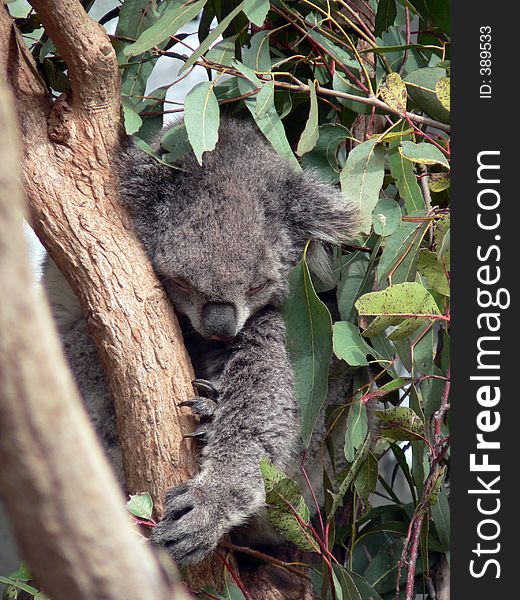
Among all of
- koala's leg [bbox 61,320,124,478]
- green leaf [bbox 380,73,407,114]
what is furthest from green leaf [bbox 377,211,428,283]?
koala's leg [bbox 61,320,124,478]

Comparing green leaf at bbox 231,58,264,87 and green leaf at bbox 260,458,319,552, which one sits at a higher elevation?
green leaf at bbox 231,58,264,87

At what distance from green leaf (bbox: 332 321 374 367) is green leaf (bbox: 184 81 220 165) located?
55 cm

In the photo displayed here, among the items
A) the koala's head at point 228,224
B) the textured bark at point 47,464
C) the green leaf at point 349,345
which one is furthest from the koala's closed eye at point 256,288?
the textured bark at point 47,464

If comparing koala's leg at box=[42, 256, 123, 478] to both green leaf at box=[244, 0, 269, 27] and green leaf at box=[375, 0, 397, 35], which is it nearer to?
green leaf at box=[244, 0, 269, 27]

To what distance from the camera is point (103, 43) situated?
193 cm

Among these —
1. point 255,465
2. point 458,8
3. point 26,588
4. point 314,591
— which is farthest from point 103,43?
point 314,591

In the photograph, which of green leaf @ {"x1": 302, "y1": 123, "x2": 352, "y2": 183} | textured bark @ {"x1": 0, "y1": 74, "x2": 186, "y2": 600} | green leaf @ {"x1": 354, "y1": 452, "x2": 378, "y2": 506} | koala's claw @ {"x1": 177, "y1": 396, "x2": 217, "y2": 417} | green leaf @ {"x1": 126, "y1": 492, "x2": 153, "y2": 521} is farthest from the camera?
green leaf @ {"x1": 302, "y1": 123, "x2": 352, "y2": 183}

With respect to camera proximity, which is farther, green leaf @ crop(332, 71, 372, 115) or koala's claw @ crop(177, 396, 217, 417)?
green leaf @ crop(332, 71, 372, 115)

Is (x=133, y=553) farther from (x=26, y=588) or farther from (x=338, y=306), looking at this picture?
(x=338, y=306)

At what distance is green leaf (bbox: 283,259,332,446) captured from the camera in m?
2.04

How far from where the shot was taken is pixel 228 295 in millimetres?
2002

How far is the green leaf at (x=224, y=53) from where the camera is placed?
7.16 ft

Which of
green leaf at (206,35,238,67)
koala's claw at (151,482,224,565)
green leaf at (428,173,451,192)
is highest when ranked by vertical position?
green leaf at (206,35,238,67)

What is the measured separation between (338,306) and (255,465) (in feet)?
1.72
